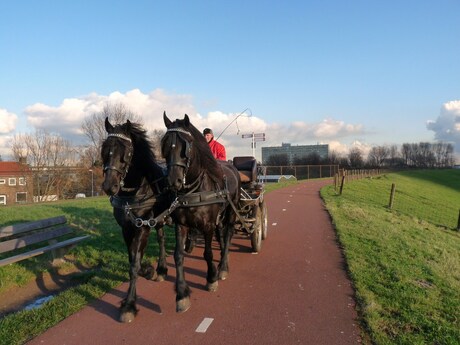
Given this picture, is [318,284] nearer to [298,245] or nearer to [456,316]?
[456,316]

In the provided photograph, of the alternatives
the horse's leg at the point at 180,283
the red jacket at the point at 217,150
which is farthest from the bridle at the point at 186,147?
the red jacket at the point at 217,150

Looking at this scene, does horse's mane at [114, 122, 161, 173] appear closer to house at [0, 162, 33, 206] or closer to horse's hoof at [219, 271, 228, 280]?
horse's hoof at [219, 271, 228, 280]

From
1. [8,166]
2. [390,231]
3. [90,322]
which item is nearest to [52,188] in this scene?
[8,166]

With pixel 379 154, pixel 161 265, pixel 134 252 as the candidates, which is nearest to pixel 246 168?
pixel 161 265

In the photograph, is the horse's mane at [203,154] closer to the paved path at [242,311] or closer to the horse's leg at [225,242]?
the horse's leg at [225,242]

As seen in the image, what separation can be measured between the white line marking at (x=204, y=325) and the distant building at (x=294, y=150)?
8109 cm

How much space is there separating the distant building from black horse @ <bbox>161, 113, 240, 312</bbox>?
263 ft

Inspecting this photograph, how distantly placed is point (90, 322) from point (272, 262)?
3.54 metres

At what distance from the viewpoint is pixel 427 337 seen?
400cm

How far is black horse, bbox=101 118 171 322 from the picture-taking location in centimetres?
440

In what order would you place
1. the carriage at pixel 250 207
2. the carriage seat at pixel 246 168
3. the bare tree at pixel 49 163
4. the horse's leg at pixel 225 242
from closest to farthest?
1. the horse's leg at pixel 225 242
2. the carriage at pixel 250 207
3. the carriage seat at pixel 246 168
4. the bare tree at pixel 49 163

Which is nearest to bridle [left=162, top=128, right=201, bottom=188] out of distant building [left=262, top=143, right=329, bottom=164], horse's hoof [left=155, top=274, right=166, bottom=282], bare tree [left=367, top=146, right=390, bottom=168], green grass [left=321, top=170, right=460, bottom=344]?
horse's hoof [left=155, top=274, right=166, bottom=282]

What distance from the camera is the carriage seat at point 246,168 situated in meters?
8.39

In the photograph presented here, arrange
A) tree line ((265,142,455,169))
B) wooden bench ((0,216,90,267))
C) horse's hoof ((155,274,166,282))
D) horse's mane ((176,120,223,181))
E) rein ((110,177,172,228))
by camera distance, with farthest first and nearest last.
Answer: tree line ((265,142,455,169)) < wooden bench ((0,216,90,267)) < horse's hoof ((155,274,166,282)) < horse's mane ((176,120,223,181)) < rein ((110,177,172,228))
